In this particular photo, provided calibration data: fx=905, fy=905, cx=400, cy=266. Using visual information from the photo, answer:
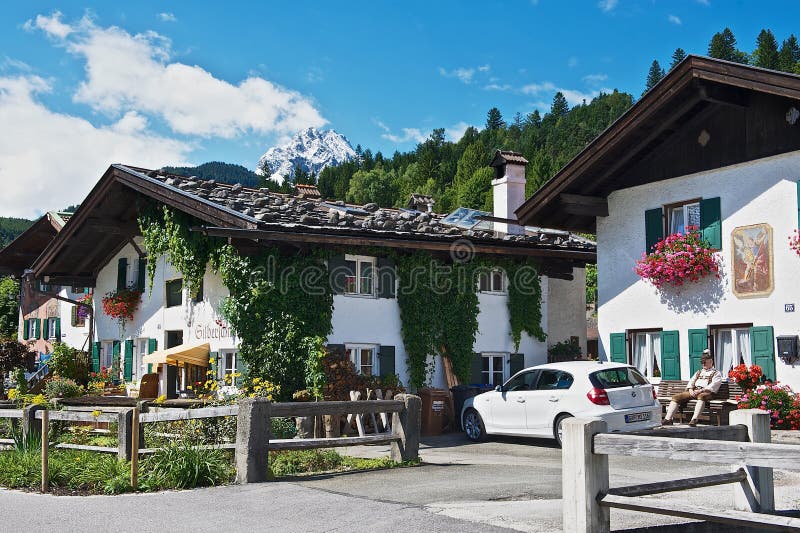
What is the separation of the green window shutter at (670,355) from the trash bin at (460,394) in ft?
12.7

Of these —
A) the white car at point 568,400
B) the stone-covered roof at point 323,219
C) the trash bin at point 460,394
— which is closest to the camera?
the white car at point 568,400

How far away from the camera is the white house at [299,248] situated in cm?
1961

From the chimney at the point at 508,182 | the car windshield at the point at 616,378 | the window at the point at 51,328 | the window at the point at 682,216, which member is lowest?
the car windshield at the point at 616,378

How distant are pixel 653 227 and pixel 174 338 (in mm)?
12055

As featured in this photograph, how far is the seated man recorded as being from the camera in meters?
16.6

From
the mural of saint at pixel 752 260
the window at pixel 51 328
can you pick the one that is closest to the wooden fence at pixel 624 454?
the mural of saint at pixel 752 260

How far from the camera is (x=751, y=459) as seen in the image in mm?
5148

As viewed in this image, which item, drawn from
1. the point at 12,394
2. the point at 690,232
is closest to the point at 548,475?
the point at 690,232

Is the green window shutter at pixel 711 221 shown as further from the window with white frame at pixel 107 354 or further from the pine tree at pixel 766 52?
the pine tree at pixel 766 52

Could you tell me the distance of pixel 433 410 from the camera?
19.3 meters

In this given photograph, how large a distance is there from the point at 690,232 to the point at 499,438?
557cm

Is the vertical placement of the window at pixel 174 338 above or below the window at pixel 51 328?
below

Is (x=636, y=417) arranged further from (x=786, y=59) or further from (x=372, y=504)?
(x=786, y=59)

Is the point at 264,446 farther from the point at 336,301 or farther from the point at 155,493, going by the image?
the point at 336,301
